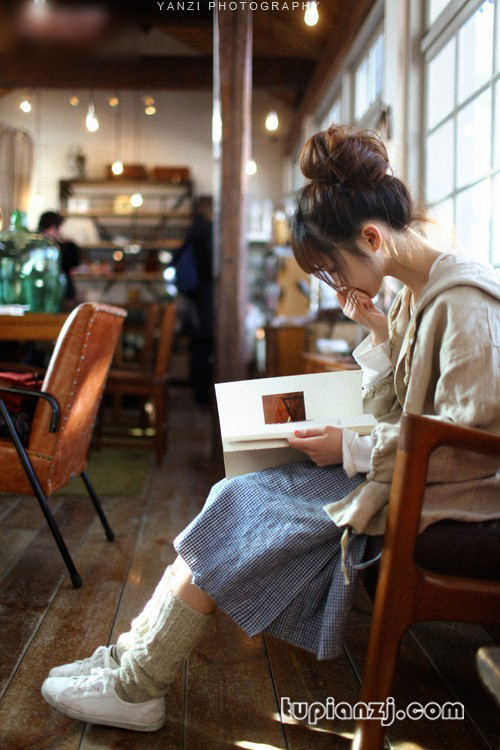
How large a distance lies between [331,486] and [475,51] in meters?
2.22

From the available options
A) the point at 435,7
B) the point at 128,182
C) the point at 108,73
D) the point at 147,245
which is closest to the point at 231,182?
the point at 435,7

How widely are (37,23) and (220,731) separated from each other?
752 centimetres

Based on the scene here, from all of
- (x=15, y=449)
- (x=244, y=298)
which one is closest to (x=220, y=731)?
(x=15, y=449)

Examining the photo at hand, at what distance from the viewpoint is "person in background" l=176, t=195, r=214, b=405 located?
255 inches

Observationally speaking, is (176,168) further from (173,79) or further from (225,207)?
(225,207)

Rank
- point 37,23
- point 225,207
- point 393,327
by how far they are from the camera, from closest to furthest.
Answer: point 393,327 < point 225,207 < point 37,23

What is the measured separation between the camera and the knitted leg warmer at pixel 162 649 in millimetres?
1259

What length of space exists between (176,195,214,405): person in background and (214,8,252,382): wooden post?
2491 millimetres

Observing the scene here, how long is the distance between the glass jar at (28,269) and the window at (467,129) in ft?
5.81

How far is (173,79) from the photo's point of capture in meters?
7.97

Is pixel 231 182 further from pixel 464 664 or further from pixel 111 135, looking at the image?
pixel 111 135

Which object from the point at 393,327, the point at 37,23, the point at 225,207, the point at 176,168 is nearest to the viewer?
the point at 393,327

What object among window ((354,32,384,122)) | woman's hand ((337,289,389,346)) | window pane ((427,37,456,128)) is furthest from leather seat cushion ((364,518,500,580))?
window ((354,32,384,122))

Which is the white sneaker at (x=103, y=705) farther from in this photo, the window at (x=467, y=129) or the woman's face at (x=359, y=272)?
the window at (x=467, y=129)
